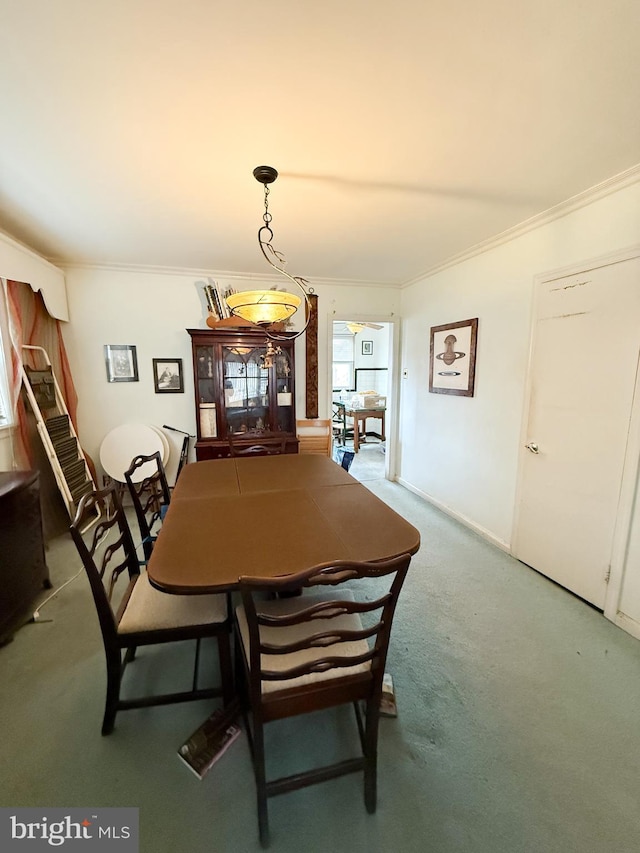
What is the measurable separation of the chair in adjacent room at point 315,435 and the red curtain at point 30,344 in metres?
2.37

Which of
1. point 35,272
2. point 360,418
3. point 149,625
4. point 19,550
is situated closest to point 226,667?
point 149,625

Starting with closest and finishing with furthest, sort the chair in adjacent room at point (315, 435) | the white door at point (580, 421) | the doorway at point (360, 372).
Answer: the white door at point (580, 421), the chair in adjacent room at point (315, 435), the doorway at point (360, 372)

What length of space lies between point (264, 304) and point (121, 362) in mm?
2616

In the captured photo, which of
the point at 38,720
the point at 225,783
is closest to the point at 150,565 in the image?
the point at 225,783

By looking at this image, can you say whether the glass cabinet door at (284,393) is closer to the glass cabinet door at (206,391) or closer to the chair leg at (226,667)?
the glass cabinet door at (206,391)

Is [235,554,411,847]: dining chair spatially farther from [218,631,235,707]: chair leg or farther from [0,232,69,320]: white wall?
[0,232,69,320]: white wall

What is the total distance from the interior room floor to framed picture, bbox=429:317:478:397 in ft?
6.40

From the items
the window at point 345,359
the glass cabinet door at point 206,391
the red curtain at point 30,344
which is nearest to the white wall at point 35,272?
the red curtain at point 30,344

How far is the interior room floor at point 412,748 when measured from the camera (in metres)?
1.13

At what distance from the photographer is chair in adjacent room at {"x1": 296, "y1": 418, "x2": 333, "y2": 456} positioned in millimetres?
4023

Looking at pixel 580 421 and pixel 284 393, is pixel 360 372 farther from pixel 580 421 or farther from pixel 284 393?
pixel 580 421

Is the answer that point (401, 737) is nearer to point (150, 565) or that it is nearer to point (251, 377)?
point (150, 565)

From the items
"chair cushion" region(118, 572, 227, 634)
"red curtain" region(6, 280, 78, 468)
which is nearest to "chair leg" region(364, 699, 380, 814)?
"chair cushion" region(118, 572, 227, 634)

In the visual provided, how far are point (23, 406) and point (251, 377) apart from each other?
1991mm
